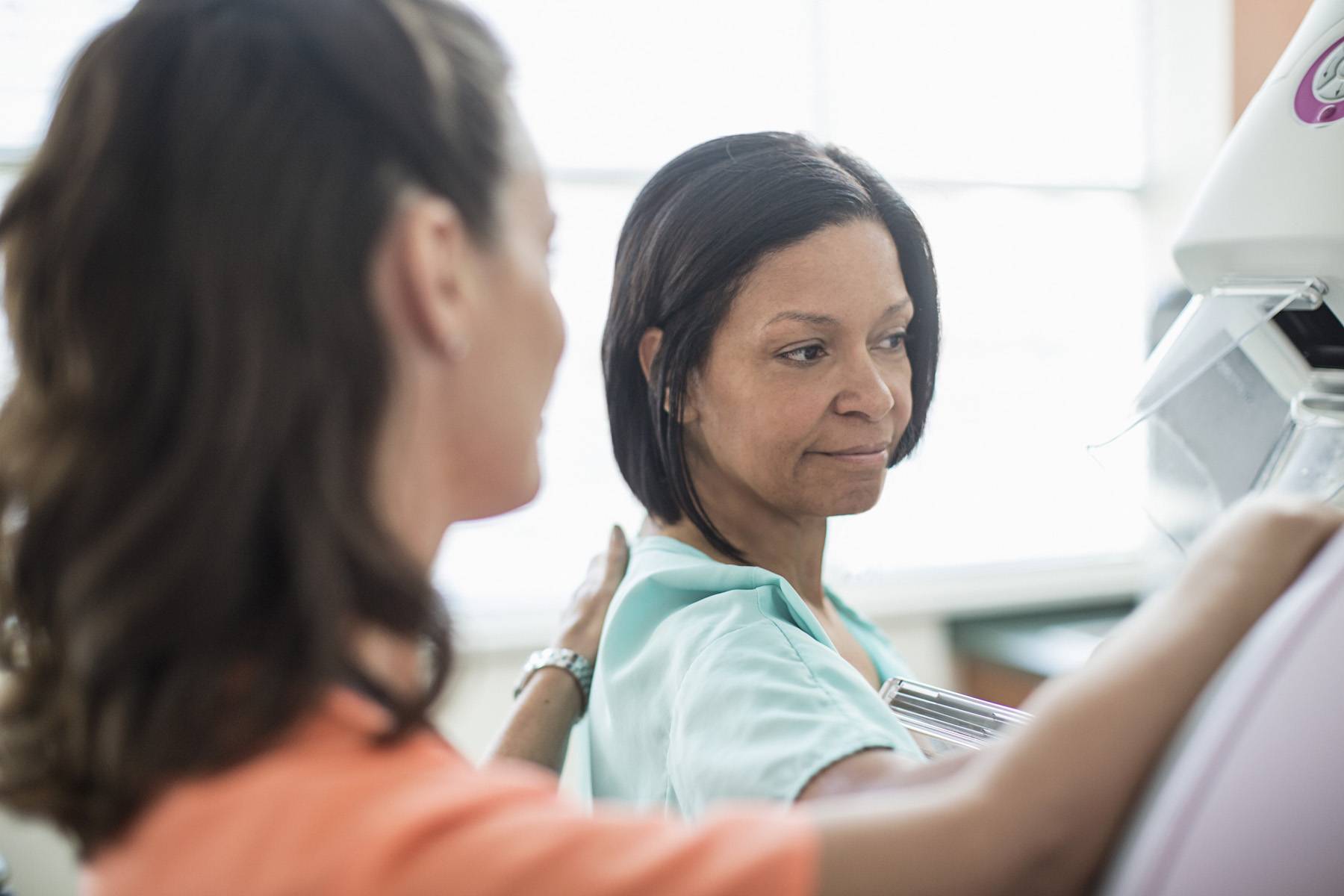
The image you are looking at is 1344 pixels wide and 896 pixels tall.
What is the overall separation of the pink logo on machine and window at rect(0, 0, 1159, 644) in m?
1.87

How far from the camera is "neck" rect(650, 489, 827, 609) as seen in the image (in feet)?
3.23

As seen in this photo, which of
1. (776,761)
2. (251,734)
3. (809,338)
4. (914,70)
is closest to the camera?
(251,734)

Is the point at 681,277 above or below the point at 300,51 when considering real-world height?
below

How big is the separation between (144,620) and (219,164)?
19cm

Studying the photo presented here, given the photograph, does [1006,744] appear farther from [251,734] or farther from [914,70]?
[914,70]

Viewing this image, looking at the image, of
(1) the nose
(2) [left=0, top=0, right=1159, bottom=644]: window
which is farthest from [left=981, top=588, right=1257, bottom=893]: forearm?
(2) [left=0, top=0, right=1159, bottom=644]: window

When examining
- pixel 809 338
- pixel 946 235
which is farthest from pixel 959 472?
pixel 809 338

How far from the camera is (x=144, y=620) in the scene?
0.43 m

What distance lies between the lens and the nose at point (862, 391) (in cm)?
90

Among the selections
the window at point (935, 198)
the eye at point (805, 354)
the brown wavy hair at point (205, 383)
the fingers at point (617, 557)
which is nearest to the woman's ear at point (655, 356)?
the eye at point (805, 354)

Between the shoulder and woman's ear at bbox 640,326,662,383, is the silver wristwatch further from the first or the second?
woman's ear at bbox 640,326,662,383

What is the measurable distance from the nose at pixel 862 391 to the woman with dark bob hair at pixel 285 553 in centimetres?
41

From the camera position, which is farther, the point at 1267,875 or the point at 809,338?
the point at 809,338

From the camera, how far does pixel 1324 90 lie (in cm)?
75
